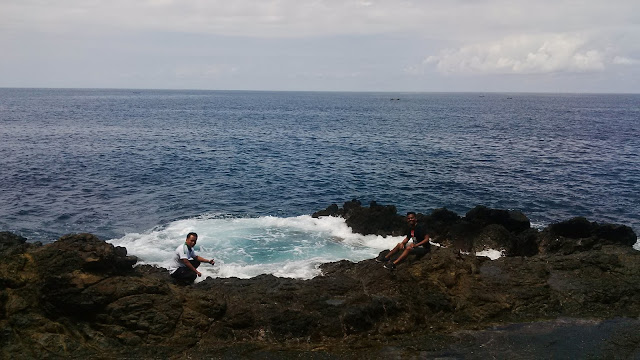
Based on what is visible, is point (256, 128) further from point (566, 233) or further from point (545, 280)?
point (545, 280)

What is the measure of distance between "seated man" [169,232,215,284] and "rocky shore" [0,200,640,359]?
0.47 meters

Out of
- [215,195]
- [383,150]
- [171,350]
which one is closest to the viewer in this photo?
[171,350]

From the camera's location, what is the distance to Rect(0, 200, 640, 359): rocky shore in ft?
38.5

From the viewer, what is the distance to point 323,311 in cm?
1322

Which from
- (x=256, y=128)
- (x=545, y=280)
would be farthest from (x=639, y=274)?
(x=256, y=128)

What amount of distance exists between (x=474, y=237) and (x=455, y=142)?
154 ft

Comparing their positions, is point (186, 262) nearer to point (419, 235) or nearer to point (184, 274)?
point (184, 274)

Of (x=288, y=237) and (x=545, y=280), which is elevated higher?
(x=545, y=280)

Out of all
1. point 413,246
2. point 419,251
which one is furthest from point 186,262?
point 419,251

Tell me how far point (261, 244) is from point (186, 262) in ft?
37.3

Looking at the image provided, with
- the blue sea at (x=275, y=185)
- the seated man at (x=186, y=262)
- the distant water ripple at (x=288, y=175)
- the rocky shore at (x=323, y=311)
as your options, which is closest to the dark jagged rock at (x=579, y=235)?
the blue sea at (x=275, y=185)

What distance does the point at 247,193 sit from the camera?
38531 millimetres

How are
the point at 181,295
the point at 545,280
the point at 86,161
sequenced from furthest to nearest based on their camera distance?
the point at 86,161 < the point at 545,280 < the point at 181,295

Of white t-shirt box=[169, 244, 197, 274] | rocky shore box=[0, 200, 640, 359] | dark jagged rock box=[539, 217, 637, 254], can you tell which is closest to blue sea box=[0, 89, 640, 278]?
dark jagged rock box=[539, 217, 637, 254]
